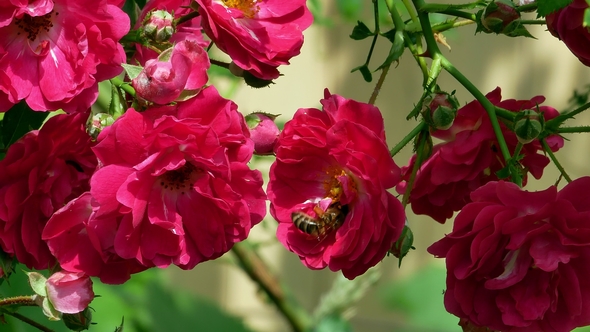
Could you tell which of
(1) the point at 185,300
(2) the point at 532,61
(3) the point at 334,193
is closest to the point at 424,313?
(1) the point at 185,300

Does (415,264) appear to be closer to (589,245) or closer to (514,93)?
(514,93)

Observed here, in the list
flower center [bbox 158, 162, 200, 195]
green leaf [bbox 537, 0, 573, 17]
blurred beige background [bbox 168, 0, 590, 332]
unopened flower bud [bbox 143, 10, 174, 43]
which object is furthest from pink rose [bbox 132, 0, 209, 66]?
blurred beige background [bbox 168, 0, 590, 332]

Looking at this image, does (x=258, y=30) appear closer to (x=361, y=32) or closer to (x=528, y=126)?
(x=361, y=32)

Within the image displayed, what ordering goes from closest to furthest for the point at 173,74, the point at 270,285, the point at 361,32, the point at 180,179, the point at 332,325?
the point at 173,74, the point at 180,179, the point at 361,32, the point at 270,285, the point at 332,325

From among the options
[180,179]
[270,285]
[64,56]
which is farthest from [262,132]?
[270,285]

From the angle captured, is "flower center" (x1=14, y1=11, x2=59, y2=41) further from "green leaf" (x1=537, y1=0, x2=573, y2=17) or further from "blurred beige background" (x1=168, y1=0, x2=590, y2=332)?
"blurred beige background" (x1=168, y1=0, x2=590, y2=332)

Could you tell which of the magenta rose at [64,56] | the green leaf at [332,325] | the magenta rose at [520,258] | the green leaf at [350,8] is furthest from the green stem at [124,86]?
the green leaf at [332,325]
